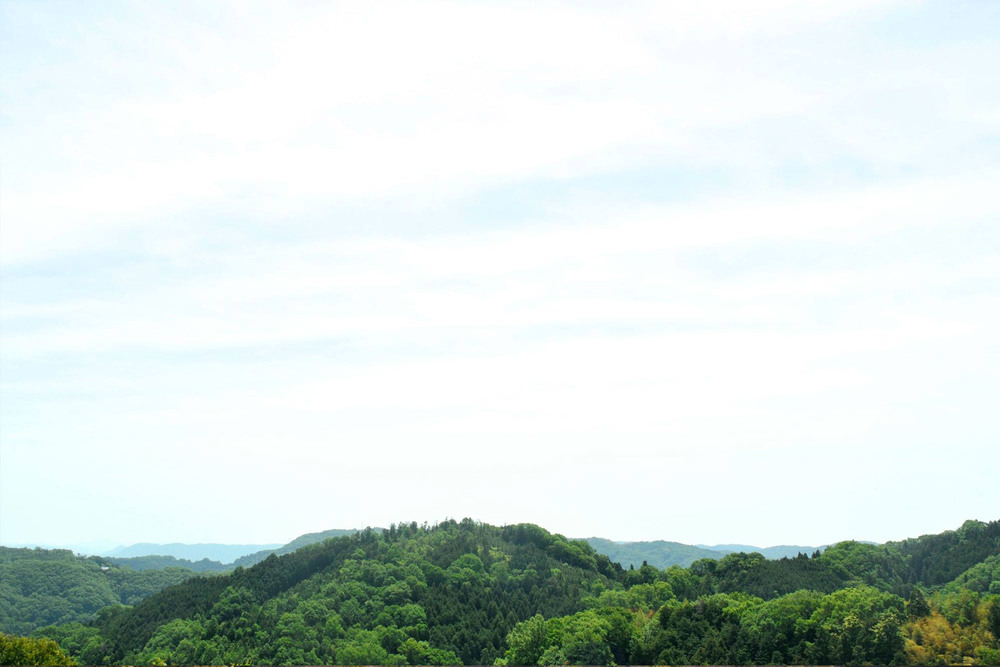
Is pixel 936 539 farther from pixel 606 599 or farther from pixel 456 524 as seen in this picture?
pixel 456 524

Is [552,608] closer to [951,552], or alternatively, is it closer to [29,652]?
[951,552]

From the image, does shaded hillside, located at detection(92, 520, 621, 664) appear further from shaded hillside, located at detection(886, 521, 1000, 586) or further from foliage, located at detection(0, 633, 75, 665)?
foliage, located at detection(0, 633, 75, 665)

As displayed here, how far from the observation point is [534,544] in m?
134

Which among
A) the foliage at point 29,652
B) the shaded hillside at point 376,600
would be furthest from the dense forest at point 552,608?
the foliage at point 29,652

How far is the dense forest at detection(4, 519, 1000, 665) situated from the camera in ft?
233

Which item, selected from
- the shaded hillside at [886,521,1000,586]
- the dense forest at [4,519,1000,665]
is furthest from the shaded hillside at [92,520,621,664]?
the shaded hillside at [886,521,1000,586]

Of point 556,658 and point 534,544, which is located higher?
point 534,544

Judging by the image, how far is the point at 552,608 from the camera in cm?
10819

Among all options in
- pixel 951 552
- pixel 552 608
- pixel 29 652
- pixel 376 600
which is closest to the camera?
pixel 29 652

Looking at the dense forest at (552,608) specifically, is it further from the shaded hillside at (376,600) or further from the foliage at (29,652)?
the foliage at (29,652)

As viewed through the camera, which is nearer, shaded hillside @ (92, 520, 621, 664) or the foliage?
the foliage

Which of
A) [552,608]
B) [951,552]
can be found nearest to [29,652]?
[552,608]

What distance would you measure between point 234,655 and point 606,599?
4736 cm

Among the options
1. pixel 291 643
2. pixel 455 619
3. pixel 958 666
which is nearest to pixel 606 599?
pixel 455 619
